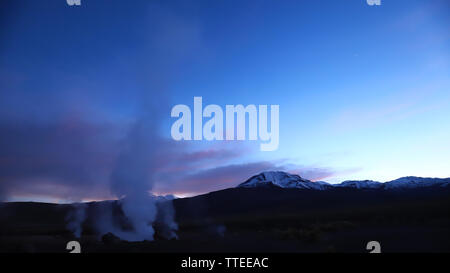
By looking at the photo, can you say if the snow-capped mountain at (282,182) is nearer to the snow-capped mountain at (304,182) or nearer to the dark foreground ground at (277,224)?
the snow-capped mountain at (304,182)

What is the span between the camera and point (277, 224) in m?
21.8

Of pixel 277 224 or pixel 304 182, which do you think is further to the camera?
pixel 304 182

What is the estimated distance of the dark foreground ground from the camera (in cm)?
1068

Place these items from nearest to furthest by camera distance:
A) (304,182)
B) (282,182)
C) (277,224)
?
(277,224), (282,182), (304,182)

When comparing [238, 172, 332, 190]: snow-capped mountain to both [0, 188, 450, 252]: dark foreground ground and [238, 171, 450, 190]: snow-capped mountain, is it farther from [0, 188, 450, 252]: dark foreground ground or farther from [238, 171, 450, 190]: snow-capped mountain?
[0, 188, 450, 252]: dark foreground ground

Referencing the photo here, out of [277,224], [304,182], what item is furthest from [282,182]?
[277,224]

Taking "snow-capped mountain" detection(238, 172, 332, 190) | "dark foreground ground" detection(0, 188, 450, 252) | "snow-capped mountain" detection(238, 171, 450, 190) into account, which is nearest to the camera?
"dark foreground ground" detection(0, 188, 450, 252)

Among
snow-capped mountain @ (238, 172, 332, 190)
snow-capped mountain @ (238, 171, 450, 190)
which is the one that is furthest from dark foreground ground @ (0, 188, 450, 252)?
snow-capped mountain @ (238, 171, 450, 190)

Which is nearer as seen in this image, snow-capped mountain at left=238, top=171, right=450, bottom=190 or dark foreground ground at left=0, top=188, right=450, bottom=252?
dark foreground ground at left=0, top=188, right=450, bottom=252

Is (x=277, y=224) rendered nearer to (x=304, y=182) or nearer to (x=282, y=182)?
(x=282, y=182)
